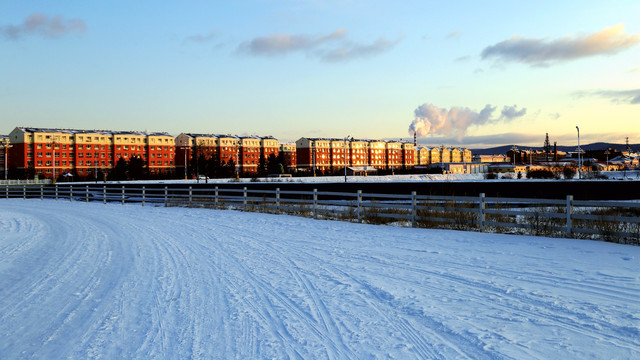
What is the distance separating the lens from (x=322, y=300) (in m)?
6.62

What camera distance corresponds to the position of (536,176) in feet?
216

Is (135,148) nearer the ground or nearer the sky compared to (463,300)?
nearer the sky

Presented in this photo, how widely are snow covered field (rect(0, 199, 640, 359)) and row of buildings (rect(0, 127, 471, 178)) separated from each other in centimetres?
8571

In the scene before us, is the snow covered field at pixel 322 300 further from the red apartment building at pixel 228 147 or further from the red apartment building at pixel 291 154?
the red apartment building at pixel 291 154

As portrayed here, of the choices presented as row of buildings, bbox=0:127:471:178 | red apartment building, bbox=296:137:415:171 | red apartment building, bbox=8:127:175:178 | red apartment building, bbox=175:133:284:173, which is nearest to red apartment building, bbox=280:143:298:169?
Answer: row of buildings, bbox=0:127:471:178

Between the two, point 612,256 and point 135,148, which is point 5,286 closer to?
point 612,256

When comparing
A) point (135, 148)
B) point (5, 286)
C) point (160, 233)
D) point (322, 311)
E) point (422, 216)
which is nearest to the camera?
point (322, 311)

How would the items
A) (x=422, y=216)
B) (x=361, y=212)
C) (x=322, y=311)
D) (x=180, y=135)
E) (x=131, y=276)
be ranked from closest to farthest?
(x=322, y=311) < (x=131, y=276) < (x=422, y=216) < (x=361, y=212) < (x=180, y=135)

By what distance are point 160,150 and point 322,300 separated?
14949 cm

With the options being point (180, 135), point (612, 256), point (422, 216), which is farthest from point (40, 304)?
point (180, 135)

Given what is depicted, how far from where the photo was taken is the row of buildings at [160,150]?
12706 cm

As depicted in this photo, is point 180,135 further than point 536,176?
Yes

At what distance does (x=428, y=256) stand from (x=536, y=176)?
6197 centimetres

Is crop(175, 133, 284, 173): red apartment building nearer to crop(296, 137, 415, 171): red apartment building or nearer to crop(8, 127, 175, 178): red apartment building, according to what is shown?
crop(8, 127, 175, 178): red apartment building
